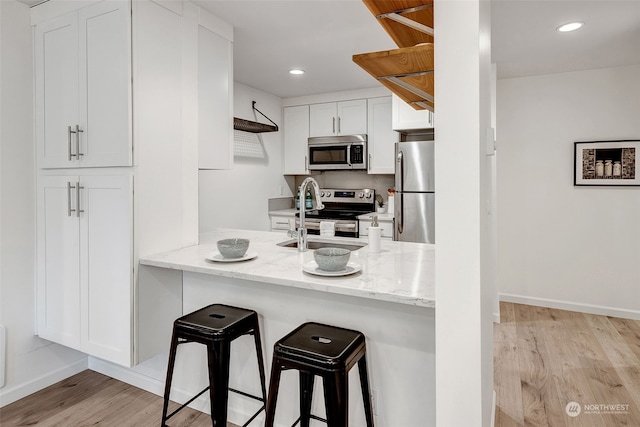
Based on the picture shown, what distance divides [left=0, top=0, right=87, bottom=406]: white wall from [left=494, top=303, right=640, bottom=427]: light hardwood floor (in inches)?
113

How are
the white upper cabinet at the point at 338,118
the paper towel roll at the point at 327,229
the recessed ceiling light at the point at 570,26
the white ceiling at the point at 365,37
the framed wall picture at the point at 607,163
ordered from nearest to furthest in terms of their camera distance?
the white ceiling at the point at 365,37 → the recessed ceiling light at the point at 570,26 → the framed wall picture at the point at 607,163 → the paper towel roll at the point at 327,229 → the white upper cabinet at the point at 338,118

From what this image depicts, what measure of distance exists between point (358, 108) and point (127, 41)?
2.82 meters

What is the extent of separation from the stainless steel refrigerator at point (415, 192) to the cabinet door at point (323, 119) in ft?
3.45

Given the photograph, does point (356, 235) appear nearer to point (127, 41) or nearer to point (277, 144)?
point (277, 144)

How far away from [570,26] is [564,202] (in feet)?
6.12

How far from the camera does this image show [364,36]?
270cm

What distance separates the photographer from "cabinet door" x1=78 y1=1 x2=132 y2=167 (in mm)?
1895

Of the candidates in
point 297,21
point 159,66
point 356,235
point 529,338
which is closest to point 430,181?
point 356,235

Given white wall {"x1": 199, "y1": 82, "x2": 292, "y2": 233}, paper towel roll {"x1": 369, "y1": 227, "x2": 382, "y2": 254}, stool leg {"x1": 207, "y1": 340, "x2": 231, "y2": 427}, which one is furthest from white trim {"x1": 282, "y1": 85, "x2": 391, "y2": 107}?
stool leg {"x1": 207, "y1": 340, "x2": 231, "y2": 427}

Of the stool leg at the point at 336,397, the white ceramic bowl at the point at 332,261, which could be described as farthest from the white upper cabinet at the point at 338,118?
the stool leg at the point at 336,397

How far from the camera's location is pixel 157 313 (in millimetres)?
2088

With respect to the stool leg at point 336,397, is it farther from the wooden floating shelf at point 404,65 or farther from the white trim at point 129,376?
the white trim at point 129,376

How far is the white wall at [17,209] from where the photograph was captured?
86.1 inches

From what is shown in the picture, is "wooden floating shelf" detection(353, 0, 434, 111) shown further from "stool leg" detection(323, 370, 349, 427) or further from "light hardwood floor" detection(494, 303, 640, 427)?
"light hardwood floor" detection(494, 303, 640, 427)
